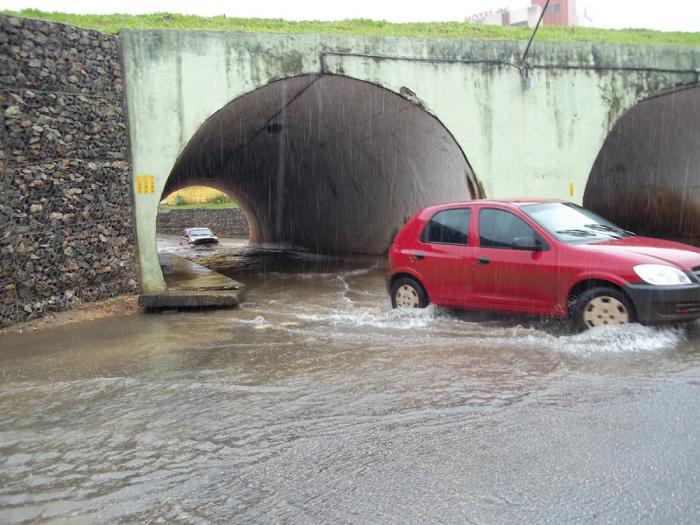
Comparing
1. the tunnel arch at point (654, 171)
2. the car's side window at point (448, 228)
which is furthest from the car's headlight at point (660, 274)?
the tunnel arch at point (654, 171)

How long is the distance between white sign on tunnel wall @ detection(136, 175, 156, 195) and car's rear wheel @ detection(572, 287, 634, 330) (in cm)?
717

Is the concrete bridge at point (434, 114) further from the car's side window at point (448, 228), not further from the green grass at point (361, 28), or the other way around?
the car's side window at point (448, 228)

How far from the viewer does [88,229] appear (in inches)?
400

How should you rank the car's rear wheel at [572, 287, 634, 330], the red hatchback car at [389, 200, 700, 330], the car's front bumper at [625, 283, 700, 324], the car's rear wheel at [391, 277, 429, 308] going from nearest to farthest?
the car's front bumper at [625, 283, 700, 324] → the red hatchback car at [389, 200, 700, 330] → the car's rear wheel at [572, 287, 634, 330] → the car's rear wheel at [391, 277, 429, 308]

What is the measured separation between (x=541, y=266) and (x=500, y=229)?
2.64ft

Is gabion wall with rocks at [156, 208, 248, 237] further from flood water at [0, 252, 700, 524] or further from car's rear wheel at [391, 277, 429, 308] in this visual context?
flood water at [0, 252, 700, 524]

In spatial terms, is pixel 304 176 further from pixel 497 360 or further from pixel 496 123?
pixel 497 360

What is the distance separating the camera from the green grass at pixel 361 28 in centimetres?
1197

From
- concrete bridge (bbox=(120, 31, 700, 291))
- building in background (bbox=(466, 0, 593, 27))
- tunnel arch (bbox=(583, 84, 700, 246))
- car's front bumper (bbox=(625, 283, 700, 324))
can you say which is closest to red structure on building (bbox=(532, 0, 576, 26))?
building in background (bbox=(466, 0, 593, 27))

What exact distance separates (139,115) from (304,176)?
1069 centimetres

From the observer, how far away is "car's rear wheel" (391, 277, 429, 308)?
873 cm

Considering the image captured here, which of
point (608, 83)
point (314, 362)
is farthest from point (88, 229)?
point (608, 83)

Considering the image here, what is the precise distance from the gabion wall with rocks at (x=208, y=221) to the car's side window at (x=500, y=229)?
3666cm

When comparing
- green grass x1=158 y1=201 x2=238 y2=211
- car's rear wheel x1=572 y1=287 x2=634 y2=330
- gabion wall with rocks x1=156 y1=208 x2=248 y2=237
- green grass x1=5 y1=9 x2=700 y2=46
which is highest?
green grass x1=5 y1=9 x2=700 y2=46
